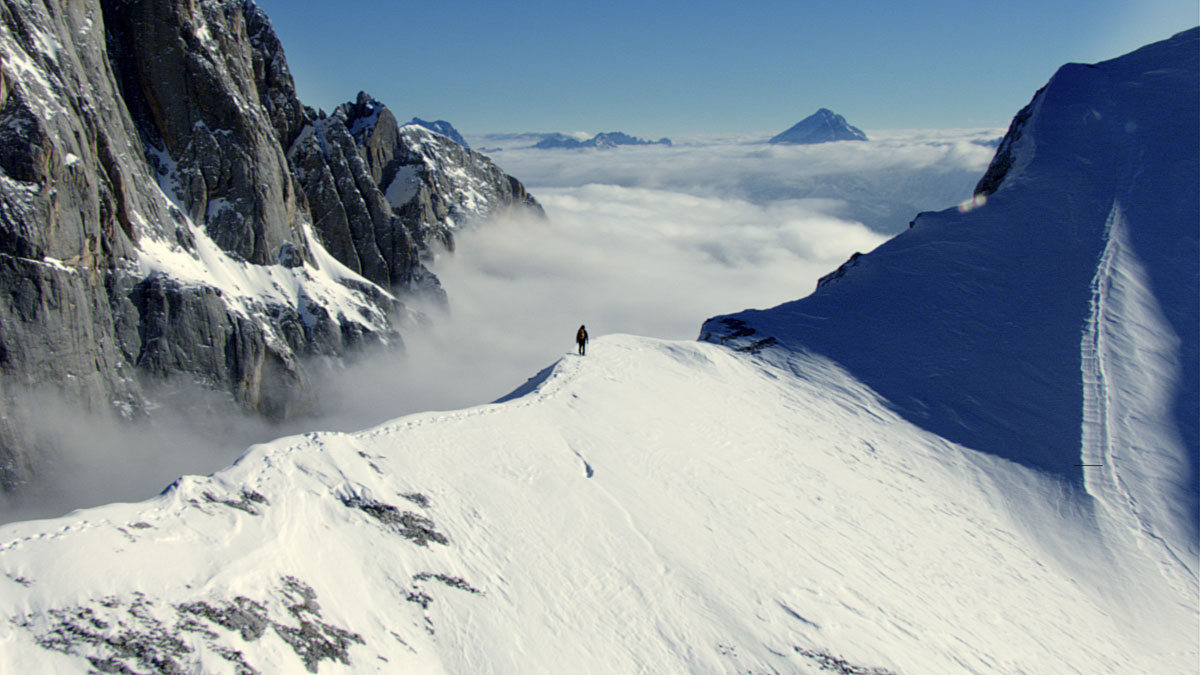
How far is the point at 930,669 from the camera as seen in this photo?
52.1ft

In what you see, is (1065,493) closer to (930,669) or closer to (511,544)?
(930,669)

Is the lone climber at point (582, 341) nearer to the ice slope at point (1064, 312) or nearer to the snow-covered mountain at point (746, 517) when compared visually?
the snow-covered mountain at point (746, 517)

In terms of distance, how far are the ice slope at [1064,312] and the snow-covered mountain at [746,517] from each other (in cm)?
17

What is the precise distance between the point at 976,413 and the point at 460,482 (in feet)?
71.5

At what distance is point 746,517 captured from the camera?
20.5 metres

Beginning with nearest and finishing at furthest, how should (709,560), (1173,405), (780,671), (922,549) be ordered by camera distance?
(780,671), (709,560), (922,549), (1173,405)

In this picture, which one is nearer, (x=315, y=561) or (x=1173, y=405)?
(x=315, y=561)

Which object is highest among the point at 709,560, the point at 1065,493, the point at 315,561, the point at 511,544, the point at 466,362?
the point at 315,561

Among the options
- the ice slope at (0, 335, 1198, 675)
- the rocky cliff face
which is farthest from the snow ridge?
the rocky cliff face

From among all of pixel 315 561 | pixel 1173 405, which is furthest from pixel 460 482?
pixel 1173 405

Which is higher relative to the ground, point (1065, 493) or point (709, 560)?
point (709, 560)

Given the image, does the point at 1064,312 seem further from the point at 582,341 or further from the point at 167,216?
the point at 167,216

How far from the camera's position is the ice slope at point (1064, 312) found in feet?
91.7

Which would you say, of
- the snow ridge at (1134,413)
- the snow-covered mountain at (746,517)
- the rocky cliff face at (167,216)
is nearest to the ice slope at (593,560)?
the snow-covered mountain at (746,517)
